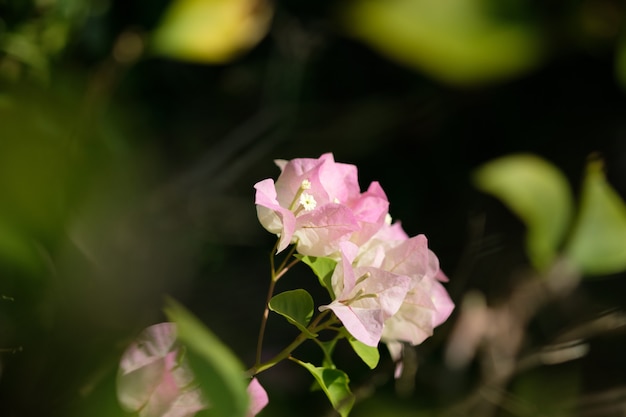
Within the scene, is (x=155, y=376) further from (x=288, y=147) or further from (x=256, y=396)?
(x=288, y=147)

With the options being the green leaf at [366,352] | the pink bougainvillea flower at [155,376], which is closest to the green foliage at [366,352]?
the green leaf at [366,352]

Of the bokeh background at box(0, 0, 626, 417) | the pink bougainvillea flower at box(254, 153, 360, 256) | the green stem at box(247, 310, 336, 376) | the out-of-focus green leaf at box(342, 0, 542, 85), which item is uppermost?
the out-of-focus green leaf at box(342, 0, 542, 85)

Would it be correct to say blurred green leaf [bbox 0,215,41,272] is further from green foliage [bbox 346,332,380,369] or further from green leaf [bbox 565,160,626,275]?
green leaf [bbox 565,160,626,275]

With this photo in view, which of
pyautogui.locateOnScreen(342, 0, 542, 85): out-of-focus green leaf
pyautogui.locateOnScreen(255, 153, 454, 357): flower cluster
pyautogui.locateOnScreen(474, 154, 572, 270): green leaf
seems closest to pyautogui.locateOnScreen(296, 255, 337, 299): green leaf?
pyautogui.locateOnScreen(255, 153, 454, 357): flower cluster

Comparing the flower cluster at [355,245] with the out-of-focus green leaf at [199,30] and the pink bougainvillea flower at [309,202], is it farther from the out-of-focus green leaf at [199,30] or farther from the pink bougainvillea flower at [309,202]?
the out-of-focus green leaf at [199,30]

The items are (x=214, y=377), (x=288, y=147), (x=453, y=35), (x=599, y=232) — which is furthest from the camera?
(x=288, y=147)

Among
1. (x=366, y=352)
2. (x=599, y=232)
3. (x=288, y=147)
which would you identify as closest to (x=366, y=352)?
(x=366, y=352)
